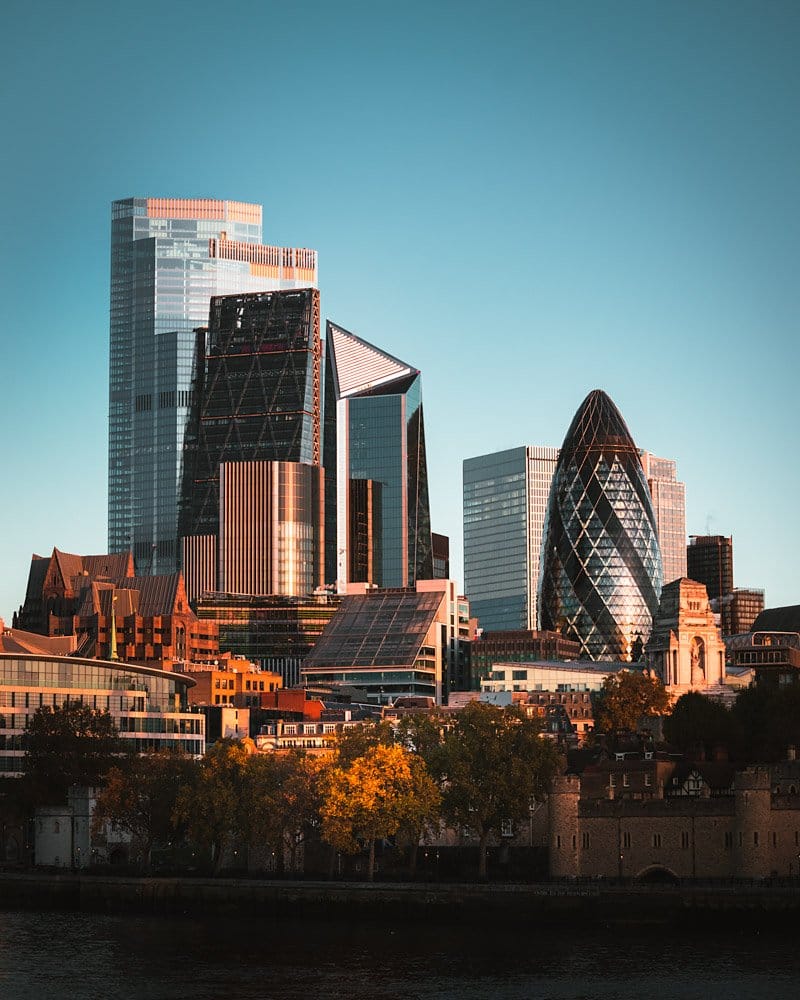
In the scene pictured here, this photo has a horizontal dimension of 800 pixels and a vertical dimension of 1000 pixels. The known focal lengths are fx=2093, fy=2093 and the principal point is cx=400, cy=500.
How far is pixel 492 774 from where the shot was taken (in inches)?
5738

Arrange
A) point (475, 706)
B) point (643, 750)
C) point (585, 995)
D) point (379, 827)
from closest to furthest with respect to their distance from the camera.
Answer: point (585, 995) → point (379, 827) → point (475, 706) → point (643, 750)

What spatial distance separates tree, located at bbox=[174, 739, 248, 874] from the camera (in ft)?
483

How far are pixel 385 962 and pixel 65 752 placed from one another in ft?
207

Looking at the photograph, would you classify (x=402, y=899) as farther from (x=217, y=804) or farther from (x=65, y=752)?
(x=65, y=752)

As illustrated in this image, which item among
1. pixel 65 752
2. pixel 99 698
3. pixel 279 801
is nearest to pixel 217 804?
pixel 279 801

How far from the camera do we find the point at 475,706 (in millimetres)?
153000

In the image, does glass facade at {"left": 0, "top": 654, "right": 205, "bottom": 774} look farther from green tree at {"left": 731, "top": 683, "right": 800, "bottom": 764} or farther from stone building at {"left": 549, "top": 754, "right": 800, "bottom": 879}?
stone building at {"left": 549, "top": 754, "right": 800, "bottom": 879}

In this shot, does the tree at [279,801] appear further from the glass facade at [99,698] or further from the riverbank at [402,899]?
the glass facade at [99,698]

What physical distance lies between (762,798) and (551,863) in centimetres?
1568

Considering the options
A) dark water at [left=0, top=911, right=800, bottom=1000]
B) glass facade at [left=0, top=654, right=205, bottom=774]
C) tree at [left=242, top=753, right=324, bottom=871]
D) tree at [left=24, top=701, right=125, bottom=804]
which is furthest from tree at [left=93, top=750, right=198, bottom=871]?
glass facade at [left=0, top=654, right=205, bottom=774]

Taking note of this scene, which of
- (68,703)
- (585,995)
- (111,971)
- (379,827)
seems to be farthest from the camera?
(68,703)

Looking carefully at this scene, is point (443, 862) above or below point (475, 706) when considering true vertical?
below

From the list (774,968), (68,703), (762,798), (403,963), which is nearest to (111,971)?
(403,963)

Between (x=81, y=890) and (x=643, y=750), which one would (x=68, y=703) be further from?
(x=643, y=750)
